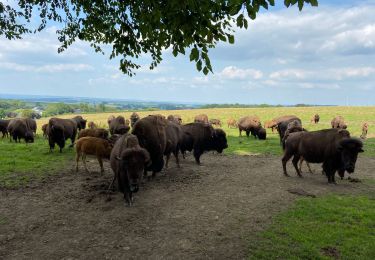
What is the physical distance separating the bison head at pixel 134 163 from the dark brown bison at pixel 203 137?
25.0ft

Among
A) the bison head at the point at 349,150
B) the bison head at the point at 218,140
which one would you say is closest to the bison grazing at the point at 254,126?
the bison head at the point at 218,140

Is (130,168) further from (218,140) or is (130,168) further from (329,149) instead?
(218,140)

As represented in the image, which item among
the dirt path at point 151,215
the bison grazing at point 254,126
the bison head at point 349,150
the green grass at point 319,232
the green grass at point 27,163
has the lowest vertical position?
the green grass at point 27,163

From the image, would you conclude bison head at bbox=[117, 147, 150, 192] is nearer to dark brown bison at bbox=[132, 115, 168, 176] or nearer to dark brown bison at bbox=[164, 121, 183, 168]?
dark brown bison at bbox=[132, 115, 168, 176]

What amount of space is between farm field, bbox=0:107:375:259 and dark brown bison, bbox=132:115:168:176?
0.67m

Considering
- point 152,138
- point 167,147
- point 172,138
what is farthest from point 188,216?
point 172,138

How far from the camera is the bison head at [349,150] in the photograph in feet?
37.9

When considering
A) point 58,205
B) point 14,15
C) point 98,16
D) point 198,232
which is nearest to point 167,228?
point 198,232

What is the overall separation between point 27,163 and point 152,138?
7.06m

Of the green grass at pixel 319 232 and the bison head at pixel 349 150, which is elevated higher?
the bison head at pixel 349 150

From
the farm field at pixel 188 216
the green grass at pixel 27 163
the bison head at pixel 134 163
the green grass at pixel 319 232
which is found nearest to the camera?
the green grass at pixel 319 232

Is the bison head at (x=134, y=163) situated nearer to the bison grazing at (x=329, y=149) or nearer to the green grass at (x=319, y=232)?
the green grass at (x=319, y=232)

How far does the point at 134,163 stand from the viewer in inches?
345

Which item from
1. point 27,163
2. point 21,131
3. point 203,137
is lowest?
point 27,163
